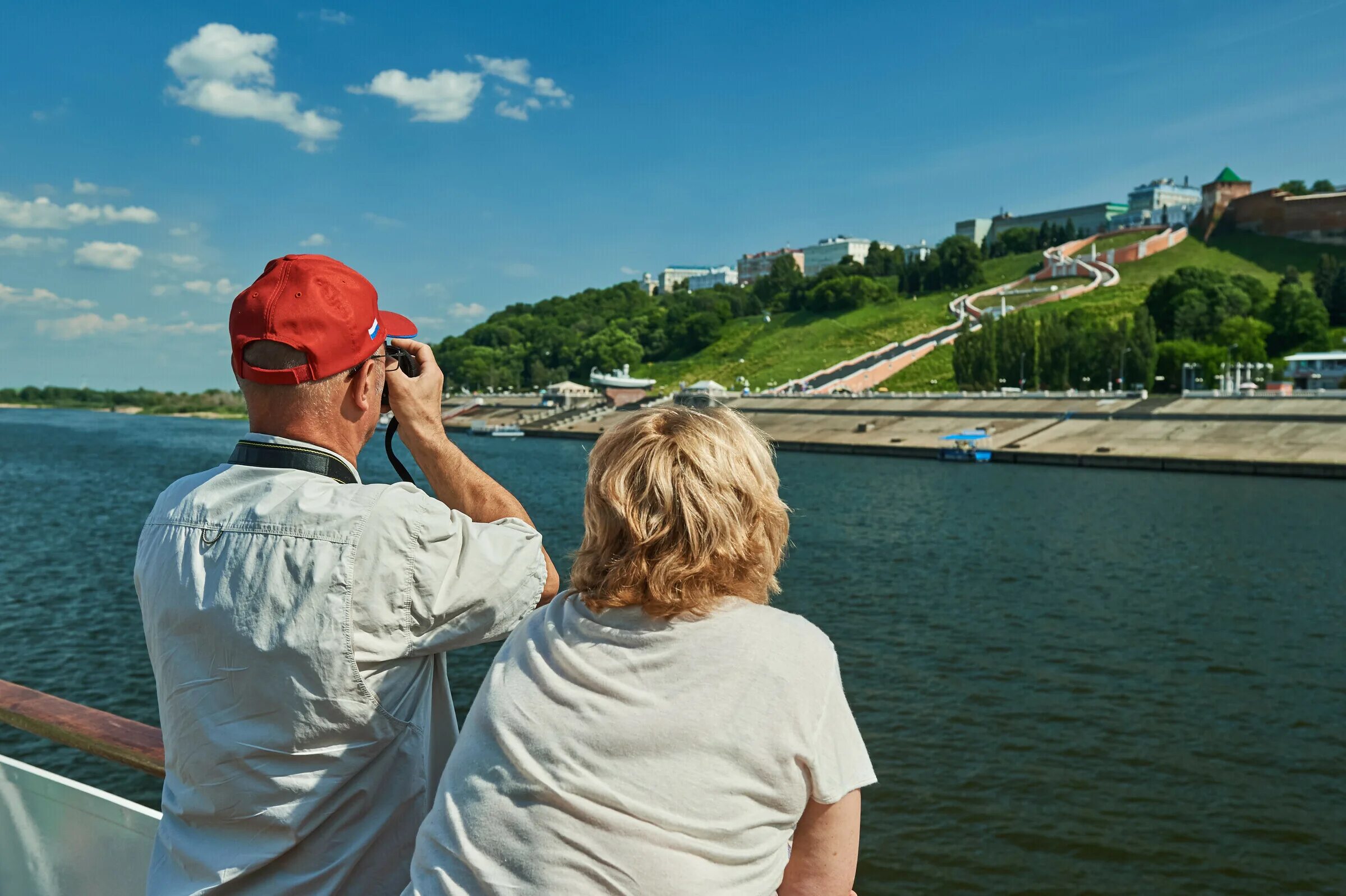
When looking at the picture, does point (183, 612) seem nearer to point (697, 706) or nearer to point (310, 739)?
point (310, 739)

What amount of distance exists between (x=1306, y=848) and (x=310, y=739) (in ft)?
24.7

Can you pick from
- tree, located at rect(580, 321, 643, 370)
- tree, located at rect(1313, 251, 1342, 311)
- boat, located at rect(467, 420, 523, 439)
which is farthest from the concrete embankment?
tree, located at rect(580, 321, 643, 370)

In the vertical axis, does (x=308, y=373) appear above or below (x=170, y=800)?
above

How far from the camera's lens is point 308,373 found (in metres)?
1.46

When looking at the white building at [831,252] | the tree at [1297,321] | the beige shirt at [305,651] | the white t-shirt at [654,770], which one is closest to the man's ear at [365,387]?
the beige shirt at [305,651]

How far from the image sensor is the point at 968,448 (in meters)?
37.1

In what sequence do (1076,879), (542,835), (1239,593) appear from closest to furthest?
1. (542,835)
2. (1076,879)
3. (1239,593)

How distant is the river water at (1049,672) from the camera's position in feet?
22.4

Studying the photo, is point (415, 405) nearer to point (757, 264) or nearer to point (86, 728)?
point (86, 728)

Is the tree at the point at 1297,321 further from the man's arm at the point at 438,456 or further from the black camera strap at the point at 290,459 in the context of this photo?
the black camera strap at the point at 290,459

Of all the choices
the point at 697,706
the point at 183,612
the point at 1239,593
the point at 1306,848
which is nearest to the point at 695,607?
the point at 697,706

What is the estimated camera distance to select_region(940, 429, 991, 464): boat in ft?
121

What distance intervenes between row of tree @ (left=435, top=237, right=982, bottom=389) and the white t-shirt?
3536 inches

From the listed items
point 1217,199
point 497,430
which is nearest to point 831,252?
point 1217,199
